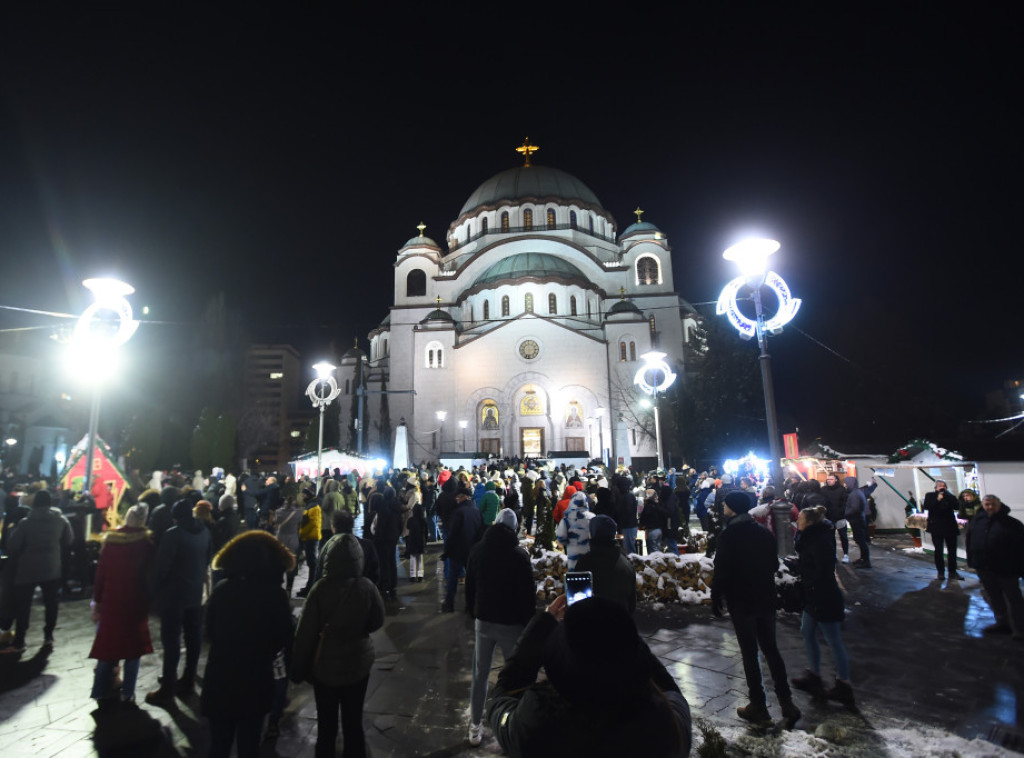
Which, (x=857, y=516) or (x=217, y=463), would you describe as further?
(x=217, y=463)

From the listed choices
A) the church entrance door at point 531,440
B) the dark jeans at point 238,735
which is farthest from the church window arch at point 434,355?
the dark jeans at point 238,735

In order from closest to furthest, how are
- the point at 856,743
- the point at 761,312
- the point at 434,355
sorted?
the point at 856,743 → the point at 761,312 → the point at 434,355

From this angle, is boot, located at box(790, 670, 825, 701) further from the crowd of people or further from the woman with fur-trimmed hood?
the woman with fur-trimmed hood

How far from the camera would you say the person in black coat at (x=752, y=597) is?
3896 mm

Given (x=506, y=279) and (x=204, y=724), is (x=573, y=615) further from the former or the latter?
(x=506, y=279)

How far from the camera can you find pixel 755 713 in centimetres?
382

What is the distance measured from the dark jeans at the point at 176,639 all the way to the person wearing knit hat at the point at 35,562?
7.36 ft

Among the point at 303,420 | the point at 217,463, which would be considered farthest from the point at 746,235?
the point at 303,420

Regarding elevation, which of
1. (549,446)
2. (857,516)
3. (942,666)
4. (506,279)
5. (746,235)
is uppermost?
(506,279)

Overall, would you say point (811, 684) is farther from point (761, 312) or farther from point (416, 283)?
→ point (416, 283)

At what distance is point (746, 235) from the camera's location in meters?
8.51

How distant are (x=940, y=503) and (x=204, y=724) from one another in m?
9.88

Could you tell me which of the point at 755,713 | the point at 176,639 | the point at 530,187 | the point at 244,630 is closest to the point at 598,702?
the point at 244,630

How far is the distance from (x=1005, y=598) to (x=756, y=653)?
12.8ft
